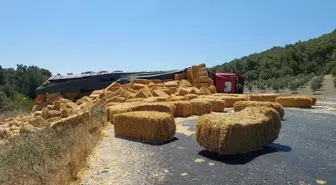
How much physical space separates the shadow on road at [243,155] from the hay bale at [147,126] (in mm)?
1519

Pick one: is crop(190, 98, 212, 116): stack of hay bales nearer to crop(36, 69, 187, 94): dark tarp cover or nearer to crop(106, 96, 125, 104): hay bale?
crop(106, 96, 125, 104): hay bale

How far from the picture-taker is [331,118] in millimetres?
11562

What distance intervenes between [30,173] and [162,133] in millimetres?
3644

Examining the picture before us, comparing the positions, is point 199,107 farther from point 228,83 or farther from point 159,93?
point 228,83

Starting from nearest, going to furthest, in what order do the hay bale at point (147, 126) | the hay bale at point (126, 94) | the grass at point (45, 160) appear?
the grass at point (45, 160), the hay bale at point (147, 126), the hay bale at point (126, 94)

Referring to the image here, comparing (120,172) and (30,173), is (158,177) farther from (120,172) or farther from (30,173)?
(30,173)

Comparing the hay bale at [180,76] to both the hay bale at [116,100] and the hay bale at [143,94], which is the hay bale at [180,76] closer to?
the hay bale at [143,94]

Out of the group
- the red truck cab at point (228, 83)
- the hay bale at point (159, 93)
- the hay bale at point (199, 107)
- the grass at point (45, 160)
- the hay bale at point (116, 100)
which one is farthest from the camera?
the red truck cab at point (228, 83)

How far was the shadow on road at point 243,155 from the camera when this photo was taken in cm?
607

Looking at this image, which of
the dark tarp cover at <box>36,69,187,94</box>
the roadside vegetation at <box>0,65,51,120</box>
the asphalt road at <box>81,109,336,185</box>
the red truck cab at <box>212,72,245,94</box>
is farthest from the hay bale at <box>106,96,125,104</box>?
the roadside vegetation at <box>0,65,51,120</box>

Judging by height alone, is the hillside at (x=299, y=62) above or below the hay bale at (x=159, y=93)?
above

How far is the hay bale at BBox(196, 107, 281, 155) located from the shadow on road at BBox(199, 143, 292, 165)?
10cm

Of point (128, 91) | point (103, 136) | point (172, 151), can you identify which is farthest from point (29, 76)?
point (172, 151)

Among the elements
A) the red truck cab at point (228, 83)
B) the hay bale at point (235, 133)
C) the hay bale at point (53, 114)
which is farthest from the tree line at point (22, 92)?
the hay bale at point (235, 133)
